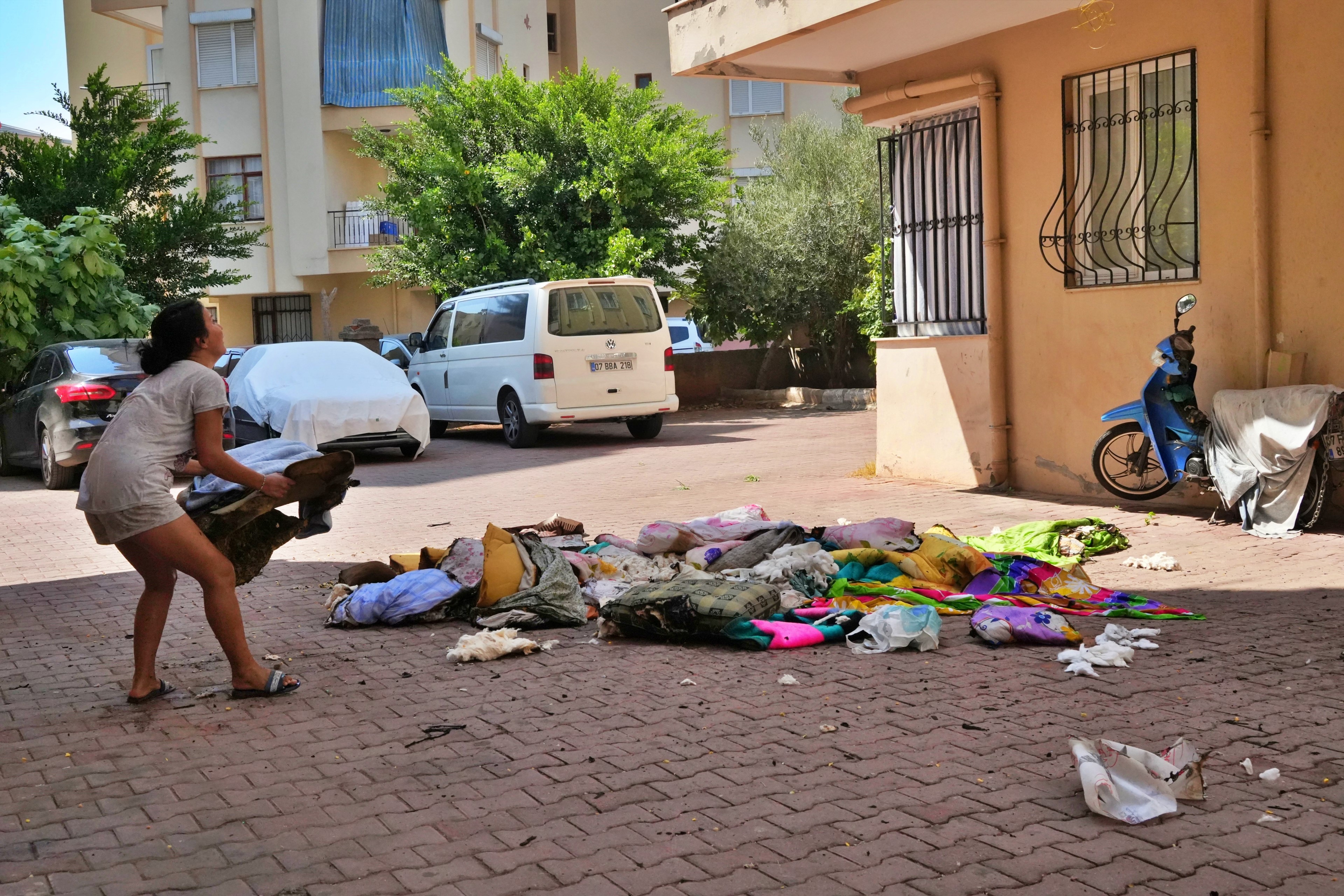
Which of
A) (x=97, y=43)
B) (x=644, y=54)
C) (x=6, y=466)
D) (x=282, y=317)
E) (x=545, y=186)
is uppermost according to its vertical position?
(x=644, y=54)

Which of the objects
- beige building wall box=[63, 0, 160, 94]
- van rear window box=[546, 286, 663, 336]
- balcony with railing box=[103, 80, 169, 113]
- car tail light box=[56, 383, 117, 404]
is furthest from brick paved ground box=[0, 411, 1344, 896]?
beige building wall box=[63, 0, 160, 94]

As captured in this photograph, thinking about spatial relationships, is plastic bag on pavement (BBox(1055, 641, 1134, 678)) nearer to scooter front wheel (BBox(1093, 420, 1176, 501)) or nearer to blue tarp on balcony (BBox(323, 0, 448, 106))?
scooter front wheel (BBox(1093, 420, 1176, 501))

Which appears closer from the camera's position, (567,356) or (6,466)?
(6,466)

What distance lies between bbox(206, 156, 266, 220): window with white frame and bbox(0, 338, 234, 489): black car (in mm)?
19308

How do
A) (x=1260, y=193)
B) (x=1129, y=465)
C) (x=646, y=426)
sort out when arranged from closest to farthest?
1. (x=1260, y=193)
2. (x=1129, y=465)
3. (x=646, y=426)

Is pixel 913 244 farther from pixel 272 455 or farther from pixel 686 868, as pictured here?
pixel 686 868

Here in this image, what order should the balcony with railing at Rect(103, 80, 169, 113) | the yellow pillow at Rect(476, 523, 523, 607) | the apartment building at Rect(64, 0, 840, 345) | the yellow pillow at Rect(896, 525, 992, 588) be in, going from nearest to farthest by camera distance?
the yellow pillow at Rect(476, 523, 523, 607) → the yellow pillow at Rect(896, 525, 992, 588) → the apartment building at Rect(64, 0, 840, 345) → the balcony with railing at Rect(103, 80, 169, 113)

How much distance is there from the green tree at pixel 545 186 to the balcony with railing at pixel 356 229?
9.38m

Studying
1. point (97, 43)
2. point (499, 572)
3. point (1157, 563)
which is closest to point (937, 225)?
point (1157, 563)

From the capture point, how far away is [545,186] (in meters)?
22.4

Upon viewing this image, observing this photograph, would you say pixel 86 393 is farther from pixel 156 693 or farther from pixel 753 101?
pixel 753 101

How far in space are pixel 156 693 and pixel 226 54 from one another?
31.5 metres

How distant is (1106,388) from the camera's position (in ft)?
32.8

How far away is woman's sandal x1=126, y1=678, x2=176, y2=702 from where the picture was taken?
18.0 feet
